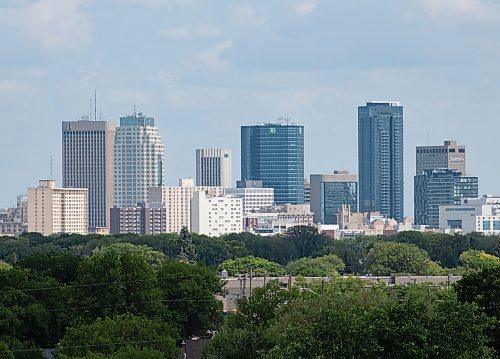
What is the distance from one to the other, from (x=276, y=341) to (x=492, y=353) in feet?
29.7

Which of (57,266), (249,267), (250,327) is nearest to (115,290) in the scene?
(250,327)

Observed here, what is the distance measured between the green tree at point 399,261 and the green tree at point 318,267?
12.8ft

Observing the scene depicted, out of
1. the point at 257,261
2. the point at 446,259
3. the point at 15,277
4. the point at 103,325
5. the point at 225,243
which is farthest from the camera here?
the point at 225,243

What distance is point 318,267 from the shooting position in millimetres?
154625

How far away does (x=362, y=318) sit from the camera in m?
53.2

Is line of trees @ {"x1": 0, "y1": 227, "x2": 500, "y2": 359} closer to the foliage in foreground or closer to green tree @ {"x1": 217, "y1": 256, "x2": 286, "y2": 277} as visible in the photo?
the foliage in foreground

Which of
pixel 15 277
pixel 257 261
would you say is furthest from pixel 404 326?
pixel 257 261

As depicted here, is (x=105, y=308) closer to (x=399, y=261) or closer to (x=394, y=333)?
(x=394, y=333)

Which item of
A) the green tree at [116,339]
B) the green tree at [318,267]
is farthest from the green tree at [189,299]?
the green tree at [318,267]

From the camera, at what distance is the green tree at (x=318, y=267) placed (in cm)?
14338

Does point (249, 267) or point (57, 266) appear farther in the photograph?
point (249, 267)

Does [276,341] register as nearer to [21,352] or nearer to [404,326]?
[404,326]

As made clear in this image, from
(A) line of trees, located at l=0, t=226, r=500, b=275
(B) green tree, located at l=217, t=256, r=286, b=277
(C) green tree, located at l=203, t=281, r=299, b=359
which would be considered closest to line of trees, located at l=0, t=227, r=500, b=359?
(C) green tree, located at l=203, t=281, r=299, b=359

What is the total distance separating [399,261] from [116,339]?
84.0 m
